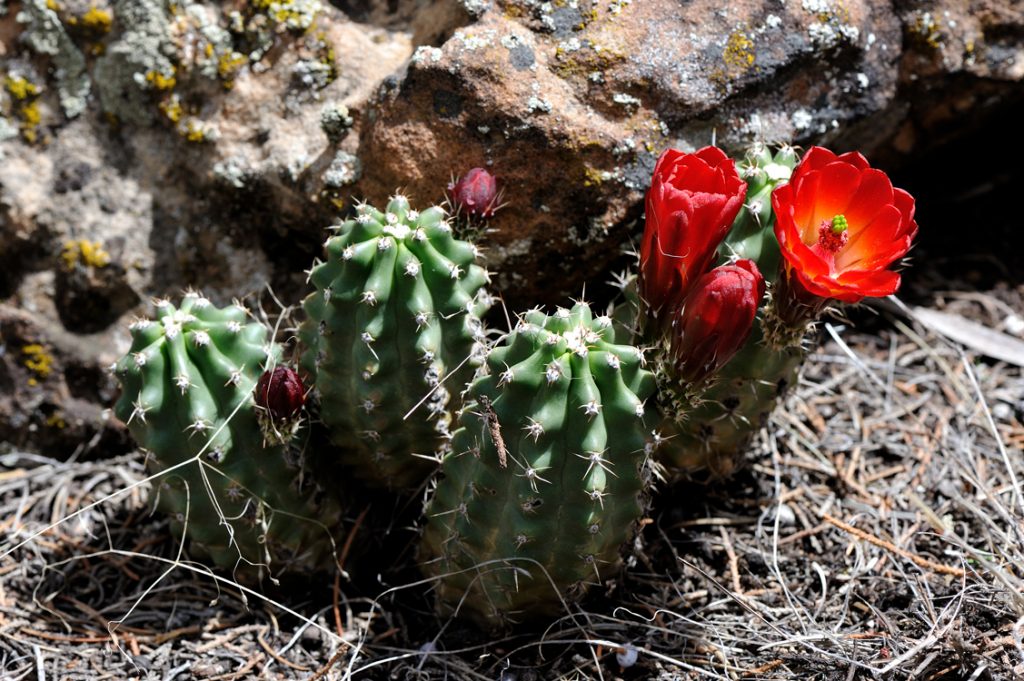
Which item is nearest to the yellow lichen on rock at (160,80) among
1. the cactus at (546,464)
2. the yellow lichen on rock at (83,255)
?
the yellow lichen on rock at (83,255)

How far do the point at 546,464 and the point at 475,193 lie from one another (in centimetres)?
86

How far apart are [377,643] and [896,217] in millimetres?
1820

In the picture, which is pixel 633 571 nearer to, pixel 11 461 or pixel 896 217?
pixel 896 217

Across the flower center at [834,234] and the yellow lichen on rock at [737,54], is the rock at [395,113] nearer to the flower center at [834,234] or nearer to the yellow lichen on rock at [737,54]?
the yellow lichen on rock at [737,54]

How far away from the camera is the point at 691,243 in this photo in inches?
94.7

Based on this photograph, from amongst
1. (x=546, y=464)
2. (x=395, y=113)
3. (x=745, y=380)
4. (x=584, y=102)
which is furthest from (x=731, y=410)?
(x=395, y=113)

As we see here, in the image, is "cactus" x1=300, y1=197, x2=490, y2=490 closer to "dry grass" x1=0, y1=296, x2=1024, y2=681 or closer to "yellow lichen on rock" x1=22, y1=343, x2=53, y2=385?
"dry grass" x1=0, y1=296, x2=1024, y2=681

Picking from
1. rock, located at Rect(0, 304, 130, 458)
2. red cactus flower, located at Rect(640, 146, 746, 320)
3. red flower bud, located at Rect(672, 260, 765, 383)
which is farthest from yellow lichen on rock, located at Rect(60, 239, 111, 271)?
red flower bud, located at Rect(672, 260, 765, 383)

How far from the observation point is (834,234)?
2.43 meters

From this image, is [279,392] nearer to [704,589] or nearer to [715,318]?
[715,318]

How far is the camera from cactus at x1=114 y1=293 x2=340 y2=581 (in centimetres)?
252

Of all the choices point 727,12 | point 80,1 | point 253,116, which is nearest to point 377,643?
point 253,116

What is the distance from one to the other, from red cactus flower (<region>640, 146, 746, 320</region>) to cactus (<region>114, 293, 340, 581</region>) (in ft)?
3.61

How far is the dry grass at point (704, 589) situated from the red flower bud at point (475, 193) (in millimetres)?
1073
